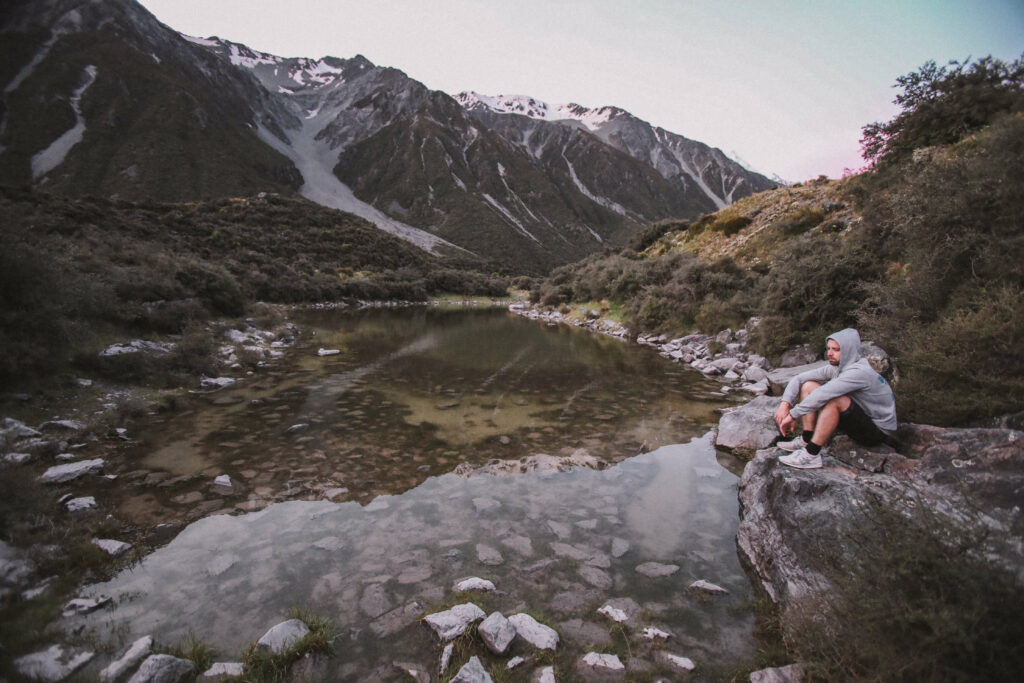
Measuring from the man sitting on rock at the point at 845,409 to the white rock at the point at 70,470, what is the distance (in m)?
8.84

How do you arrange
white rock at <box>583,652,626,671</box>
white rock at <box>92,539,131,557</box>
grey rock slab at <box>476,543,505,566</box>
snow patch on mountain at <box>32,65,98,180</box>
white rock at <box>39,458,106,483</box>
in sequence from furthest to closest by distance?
snow patch on mountain at <box>32,65,98,180</box>, white rock at <box>39,458,106,483</box>, grey rock slab at <box>476,543,505,566</box>, white rock at <box>92,539,131,557</box>, white rock at <box>583,652,626,671</box>

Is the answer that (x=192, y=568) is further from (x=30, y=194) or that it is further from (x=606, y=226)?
(x=606, y=226)

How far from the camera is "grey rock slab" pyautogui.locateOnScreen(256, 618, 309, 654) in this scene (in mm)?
3041

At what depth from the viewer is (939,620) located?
1961 mm

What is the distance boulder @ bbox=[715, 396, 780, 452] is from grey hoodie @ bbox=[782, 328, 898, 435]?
76.6 inches

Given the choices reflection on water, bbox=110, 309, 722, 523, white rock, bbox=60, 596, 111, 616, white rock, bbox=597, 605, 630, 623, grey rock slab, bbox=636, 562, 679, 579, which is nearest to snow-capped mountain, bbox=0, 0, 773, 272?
reflection on water, bbox=110, 309, 722, 523

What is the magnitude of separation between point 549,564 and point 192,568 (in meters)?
3.51

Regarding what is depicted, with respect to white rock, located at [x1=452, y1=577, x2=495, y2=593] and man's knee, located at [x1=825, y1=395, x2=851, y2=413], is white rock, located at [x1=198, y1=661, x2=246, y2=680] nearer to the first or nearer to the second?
white rock, located at [x1=452, y1=577, x2=495, y2=593]

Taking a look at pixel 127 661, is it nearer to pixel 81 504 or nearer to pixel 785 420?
pixel 81 504

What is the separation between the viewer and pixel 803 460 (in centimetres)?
451

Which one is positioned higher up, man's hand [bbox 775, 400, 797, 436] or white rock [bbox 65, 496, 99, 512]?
man's hand [bbox 775, 400, 797, 436]

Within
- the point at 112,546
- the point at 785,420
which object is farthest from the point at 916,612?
the point at 112,546

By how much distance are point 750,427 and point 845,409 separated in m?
2.70

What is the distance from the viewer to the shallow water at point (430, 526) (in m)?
3.37
